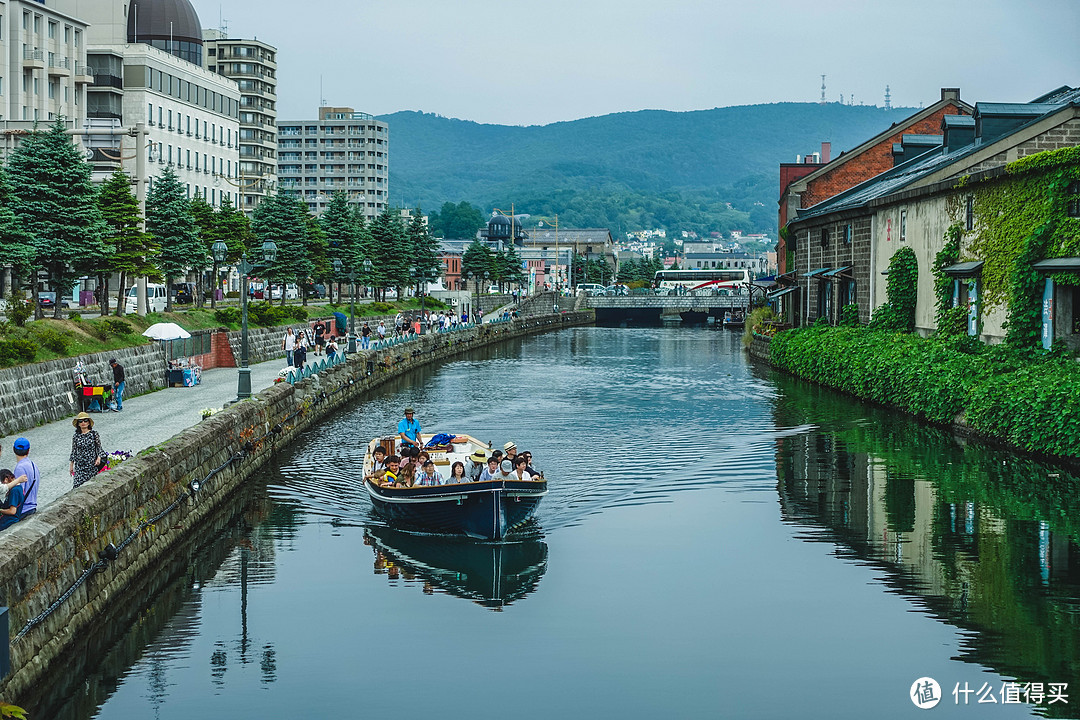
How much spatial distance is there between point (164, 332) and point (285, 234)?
120 ft

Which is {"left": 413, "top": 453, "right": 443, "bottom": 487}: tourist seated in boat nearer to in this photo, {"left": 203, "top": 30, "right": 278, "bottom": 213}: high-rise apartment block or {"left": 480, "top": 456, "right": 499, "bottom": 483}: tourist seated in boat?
{"left": 480, "top": 456, "right": 499, "bottom": 483}: tourist seated in boat

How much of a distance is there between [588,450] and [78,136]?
49.8 meters

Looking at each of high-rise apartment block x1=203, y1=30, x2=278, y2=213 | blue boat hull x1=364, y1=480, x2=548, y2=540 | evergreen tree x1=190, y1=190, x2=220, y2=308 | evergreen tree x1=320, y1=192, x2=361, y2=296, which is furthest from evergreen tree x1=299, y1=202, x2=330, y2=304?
high-rise apartment block x1=203, y1=30, x2=278, y2=213

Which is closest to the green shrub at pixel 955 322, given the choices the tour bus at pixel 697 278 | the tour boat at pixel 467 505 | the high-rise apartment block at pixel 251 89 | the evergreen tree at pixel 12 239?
the tour boat at pixel 467 505

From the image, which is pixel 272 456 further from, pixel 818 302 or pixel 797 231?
pixel 797 231

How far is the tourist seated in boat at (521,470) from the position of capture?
85.8 ft

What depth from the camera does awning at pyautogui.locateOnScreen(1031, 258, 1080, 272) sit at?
119ft

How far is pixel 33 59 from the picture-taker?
91438mm

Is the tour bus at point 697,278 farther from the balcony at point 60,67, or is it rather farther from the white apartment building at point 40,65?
the balcony at point 60,67

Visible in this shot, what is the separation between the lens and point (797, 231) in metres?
75.5

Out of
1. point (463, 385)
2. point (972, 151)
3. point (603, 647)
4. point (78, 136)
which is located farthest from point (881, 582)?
point (78, 136)

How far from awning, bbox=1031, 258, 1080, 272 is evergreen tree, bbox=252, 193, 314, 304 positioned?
52.9 metres

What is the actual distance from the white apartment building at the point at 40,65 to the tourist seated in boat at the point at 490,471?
67.8 m

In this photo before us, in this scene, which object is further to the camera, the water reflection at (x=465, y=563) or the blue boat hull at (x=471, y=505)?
the blue boat hull at (x=471, y=505)
